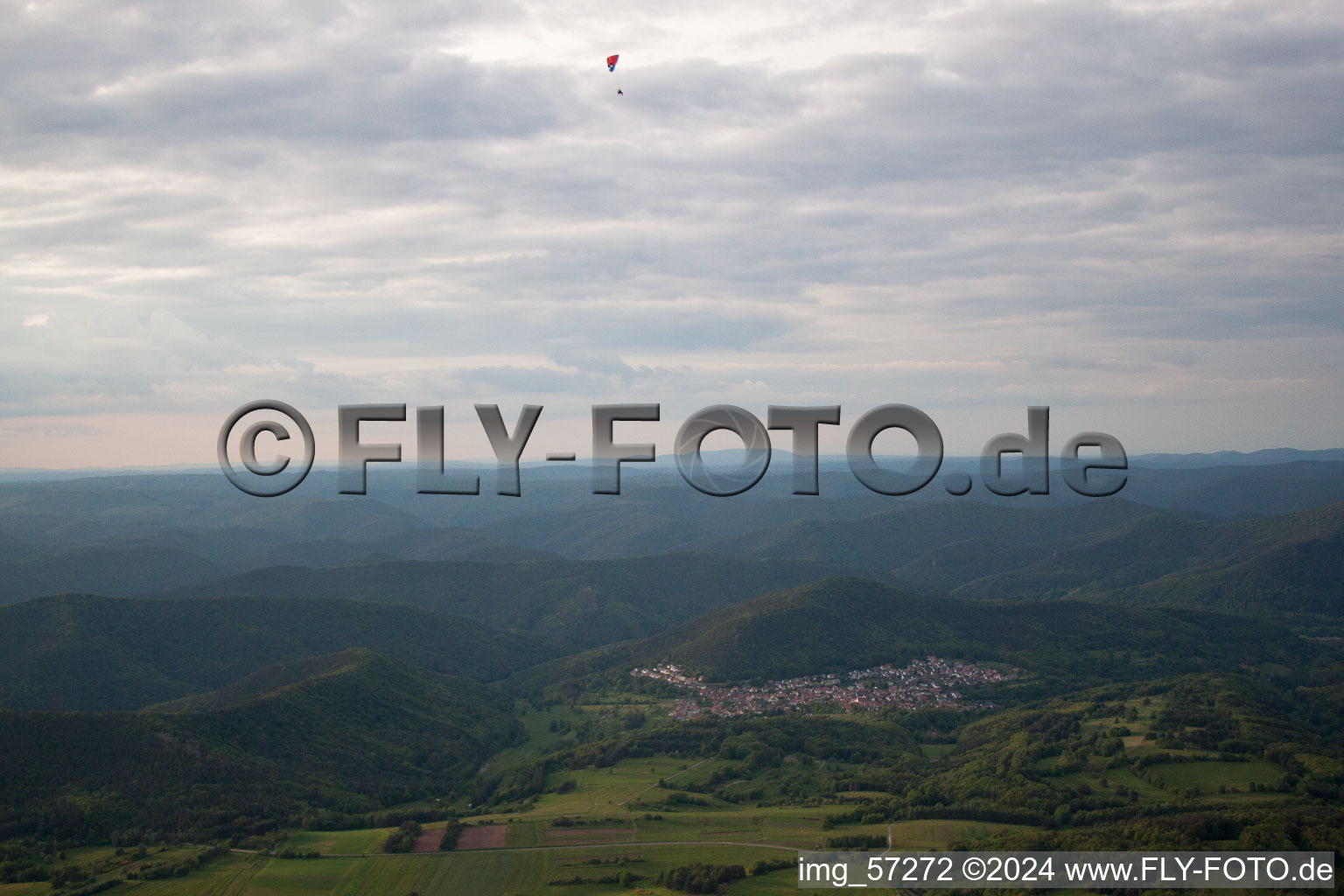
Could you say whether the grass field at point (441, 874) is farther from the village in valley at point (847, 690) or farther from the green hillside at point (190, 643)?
the green hillside at point (190, 643)

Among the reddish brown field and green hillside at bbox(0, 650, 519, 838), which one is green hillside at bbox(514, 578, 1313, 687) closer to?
green hillside at bbox(0, 650, 519, 838)

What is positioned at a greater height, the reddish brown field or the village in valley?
the reddish brown field

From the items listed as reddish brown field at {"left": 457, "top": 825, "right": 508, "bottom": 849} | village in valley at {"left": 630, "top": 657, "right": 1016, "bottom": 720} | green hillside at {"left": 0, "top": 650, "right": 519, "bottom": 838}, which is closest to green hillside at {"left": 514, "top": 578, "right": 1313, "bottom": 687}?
village in valley at {"left": 630, "top": 657, "right": 1016, "bottom": 720}

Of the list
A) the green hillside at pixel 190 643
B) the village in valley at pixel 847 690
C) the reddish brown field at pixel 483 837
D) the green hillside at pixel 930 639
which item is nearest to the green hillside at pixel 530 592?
the green hillside at pixel 190 643

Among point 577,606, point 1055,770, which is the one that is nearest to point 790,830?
point 1055,770

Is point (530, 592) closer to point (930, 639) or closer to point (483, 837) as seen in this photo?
point (930, 639)

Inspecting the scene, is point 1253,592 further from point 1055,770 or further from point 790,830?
point 790,830

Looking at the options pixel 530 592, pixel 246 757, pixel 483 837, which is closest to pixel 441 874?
pixel 483 837
